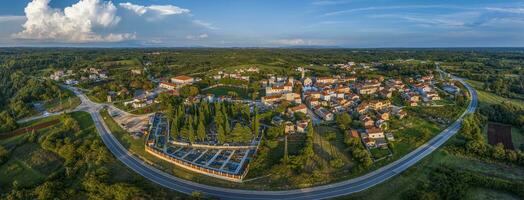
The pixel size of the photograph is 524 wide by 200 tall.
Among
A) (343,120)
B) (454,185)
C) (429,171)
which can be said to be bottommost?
(429,171)

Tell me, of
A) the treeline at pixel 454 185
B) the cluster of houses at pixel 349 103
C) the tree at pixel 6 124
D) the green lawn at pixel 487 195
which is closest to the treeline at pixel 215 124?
the cluster of houses at pixel 349 103

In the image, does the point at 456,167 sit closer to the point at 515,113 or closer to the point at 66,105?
the point at 515,113

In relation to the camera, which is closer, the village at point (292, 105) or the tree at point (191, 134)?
the village at point (292, 105)

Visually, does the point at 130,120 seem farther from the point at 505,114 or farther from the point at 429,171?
the point at 505,114

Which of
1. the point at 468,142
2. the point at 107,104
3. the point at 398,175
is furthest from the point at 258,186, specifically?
the point at 107,104

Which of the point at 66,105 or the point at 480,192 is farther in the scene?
the point at 66,105

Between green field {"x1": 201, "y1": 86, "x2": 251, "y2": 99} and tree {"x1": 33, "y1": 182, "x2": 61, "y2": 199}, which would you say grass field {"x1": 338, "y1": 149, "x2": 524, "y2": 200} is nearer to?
tree {"x1": 33, "y1": 182, "x2": 61, "y2": 199}

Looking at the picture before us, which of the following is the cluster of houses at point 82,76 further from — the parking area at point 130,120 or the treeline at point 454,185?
the treeline at point 454,185

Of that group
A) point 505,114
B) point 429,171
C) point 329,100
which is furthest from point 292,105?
point 505,114
